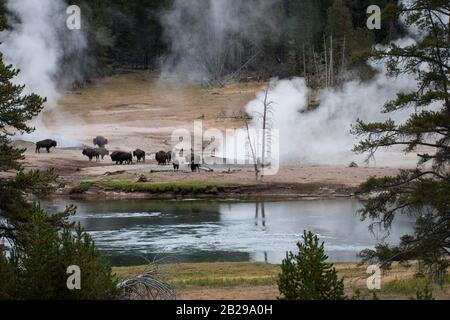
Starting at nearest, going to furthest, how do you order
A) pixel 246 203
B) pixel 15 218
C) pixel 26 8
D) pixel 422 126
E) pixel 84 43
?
pixel 422 126 → pixel 15 218 → pixel 246 203 → pixel 26 8 → pixel 84 43

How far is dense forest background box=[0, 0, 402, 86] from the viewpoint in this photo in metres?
80.0

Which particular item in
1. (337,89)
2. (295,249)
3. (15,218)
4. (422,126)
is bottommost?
(295,249)

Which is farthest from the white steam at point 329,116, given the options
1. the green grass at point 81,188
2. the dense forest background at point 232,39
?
the green grass at point 81,188

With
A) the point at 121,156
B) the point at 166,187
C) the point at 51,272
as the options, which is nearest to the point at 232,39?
the point at 121,156

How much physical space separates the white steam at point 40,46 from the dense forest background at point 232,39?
6.33 m

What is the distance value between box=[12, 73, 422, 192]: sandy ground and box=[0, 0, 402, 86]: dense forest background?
4.13 meters

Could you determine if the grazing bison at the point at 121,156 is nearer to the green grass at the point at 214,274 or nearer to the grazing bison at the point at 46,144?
the grazing bison at the point at 46,144

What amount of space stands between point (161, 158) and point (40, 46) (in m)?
21.9

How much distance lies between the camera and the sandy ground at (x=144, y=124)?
46.2 metres

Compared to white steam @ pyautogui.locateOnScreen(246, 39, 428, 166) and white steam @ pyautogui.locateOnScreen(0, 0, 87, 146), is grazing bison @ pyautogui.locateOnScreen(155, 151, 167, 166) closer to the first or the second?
white steam @ pyautogui.locateOnScreen(246, 39, 428, 166)

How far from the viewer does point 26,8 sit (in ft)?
205
